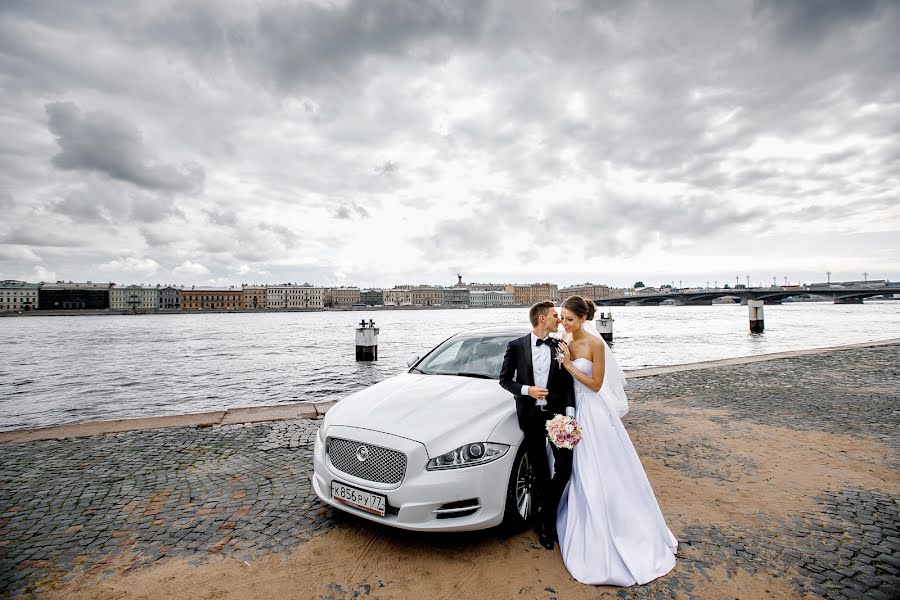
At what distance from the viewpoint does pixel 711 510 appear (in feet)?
13.6

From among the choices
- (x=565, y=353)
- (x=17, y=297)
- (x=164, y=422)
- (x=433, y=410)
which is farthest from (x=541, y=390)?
(x=17, y=297)

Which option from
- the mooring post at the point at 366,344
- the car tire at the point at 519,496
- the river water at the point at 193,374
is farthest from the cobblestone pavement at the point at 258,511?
the mooring post at the point at 366,344

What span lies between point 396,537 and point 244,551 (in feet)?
3.73

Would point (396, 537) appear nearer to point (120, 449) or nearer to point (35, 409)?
Answer: point (120, 449)

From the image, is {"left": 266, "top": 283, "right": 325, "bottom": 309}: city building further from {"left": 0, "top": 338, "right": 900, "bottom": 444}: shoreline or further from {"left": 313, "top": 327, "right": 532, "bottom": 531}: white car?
{"left": 313, "top": 327, "right": 532, "bottom": 531}: white car

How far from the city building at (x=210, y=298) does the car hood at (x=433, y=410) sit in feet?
577

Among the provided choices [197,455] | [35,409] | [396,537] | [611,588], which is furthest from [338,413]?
[35,409]

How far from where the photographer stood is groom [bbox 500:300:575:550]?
11.9 feet

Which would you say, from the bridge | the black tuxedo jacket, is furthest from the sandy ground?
the bridge

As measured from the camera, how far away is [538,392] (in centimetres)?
353

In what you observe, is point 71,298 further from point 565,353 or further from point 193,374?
point 565,353

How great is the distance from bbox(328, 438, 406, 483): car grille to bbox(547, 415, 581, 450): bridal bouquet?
1.09 metres

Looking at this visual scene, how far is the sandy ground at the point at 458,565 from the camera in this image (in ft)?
10.2

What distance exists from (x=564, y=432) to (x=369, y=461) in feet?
4.74
